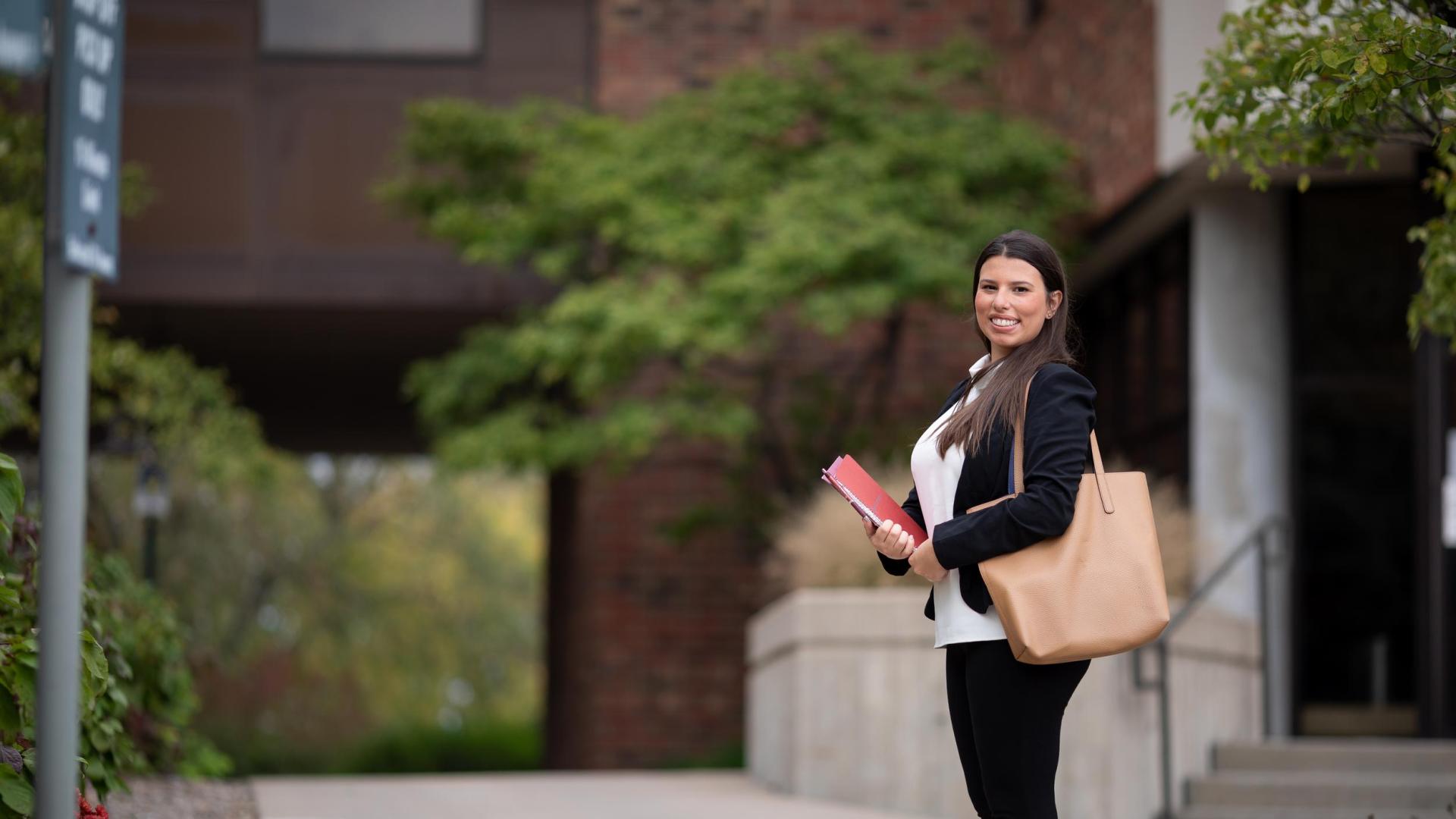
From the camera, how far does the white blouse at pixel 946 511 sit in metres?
3.63

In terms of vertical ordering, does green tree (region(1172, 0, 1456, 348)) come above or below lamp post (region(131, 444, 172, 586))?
above

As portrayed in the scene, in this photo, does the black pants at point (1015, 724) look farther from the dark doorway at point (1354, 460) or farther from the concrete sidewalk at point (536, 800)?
the dark doorway at point (1354, 460)

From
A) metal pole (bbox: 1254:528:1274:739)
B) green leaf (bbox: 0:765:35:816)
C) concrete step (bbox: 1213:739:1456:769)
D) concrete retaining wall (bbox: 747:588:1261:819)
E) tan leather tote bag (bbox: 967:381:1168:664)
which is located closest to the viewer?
tan leather tote bag (bbox: 967:381:1168:664)

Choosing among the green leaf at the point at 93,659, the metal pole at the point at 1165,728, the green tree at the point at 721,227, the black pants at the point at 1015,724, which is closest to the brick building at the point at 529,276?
the green tree at the point at 721,227

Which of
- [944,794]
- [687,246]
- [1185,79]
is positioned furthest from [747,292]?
[944,794]

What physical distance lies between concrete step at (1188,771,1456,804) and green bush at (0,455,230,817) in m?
5.21

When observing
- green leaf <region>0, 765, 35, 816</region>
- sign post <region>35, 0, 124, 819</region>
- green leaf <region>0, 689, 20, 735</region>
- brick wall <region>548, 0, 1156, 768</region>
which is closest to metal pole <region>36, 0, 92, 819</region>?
sign post <region>35, 0, 124, 819</region>

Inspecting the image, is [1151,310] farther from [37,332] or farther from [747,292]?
[37,332]

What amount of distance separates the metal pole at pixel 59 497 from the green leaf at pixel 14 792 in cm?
128

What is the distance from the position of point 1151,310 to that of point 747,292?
334 cm

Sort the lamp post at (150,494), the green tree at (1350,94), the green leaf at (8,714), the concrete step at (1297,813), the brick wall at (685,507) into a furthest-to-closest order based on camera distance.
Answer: the brick wall at (685,507), the lamp post at (150,494), the concrete step at (1297,813), the green tree at (1350,94), the green leaf at (8,714)

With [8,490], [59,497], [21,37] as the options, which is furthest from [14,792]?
[21,37]

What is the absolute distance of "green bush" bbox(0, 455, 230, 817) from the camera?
461 cm

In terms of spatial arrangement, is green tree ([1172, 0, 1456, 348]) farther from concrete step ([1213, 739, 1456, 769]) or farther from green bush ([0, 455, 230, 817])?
green bush ([0, 455, 230, 817])
